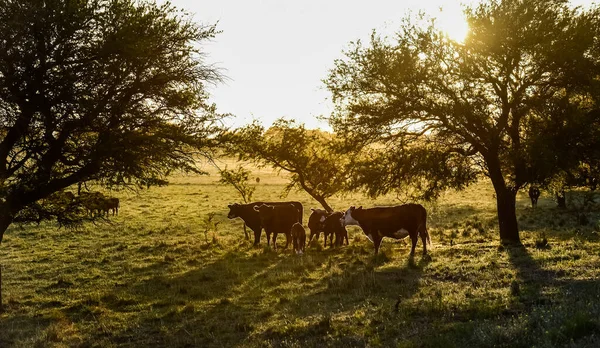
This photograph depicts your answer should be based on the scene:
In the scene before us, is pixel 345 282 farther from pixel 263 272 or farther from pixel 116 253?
pixel 116 253

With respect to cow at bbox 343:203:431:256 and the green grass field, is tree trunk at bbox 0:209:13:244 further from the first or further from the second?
cow at bbox 343:203:431:256

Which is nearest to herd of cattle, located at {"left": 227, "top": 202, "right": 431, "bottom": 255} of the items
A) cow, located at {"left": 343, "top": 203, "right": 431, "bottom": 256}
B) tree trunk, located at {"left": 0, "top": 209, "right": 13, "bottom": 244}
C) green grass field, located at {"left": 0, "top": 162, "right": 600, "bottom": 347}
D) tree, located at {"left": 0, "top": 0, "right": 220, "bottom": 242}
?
cow, located at {"left": 343, "top": 203, "right": 431, "bottom": 256}

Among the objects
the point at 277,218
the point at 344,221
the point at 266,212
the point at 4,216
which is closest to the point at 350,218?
the point at 344,221

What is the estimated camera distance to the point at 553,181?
718 inches

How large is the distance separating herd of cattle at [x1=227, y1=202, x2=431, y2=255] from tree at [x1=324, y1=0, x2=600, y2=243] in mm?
1224

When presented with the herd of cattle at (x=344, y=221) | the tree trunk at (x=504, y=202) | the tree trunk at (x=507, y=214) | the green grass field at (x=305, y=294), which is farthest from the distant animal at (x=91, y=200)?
the tree trunk at (x=507, y=214)

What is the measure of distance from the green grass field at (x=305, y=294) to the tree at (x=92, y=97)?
340 cm

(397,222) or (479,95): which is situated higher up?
(479,95)

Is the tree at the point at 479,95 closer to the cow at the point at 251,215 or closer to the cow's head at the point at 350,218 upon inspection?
the cow's head at the point at 350,218

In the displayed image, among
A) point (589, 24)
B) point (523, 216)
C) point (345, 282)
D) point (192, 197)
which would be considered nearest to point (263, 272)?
point (345, 282)

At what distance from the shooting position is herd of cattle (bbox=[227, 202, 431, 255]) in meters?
19.0

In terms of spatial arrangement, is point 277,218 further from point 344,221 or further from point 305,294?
point 305,294

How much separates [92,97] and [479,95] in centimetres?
1280

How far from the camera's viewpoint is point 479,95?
18125 mm
